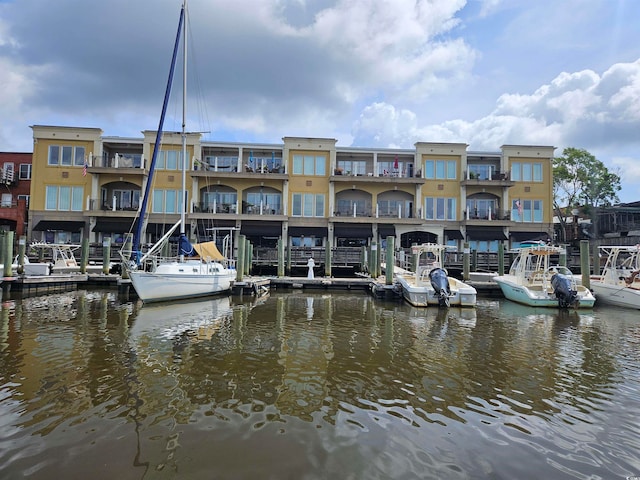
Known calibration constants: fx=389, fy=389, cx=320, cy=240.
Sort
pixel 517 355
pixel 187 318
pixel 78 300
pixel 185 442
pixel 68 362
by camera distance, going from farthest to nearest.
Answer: pixel 78 300
pixel 187 318
pixel 517 355
pixel 68 362
pixel 185 442

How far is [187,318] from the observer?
14.2m

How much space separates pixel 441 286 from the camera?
1742cm

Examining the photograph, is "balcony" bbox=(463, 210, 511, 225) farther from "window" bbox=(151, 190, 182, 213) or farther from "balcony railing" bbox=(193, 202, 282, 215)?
Answer: "window" bbox=(151, 190, 182, 213)

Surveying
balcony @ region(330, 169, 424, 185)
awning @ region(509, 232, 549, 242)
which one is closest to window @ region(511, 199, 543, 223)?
awning @ region(509, 232, 549, 242)

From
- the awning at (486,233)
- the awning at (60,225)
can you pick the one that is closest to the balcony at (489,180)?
the awning at (486,233)

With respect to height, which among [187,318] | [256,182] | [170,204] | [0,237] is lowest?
[187,318]

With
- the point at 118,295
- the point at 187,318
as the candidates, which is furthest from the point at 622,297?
the point at 118,295

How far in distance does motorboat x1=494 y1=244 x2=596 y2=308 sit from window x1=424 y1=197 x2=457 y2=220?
12.4m

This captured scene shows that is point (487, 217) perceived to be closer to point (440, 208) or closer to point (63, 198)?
point (440, 208)

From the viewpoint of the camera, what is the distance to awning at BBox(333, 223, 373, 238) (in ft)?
111

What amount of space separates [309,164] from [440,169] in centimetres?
1203

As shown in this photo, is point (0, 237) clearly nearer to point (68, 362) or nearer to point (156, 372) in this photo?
point (68, 362)

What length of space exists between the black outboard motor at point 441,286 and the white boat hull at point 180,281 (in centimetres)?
1070

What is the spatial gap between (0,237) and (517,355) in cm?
2570
